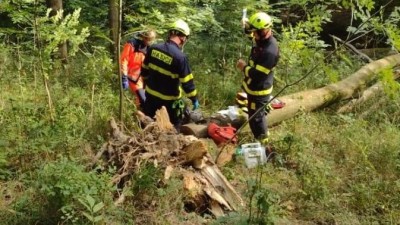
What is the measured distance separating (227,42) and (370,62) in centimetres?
313

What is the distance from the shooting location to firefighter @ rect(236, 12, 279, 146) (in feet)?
21.3

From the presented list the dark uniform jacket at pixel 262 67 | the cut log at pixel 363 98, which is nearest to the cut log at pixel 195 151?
the dark uniform jacket at pixel 262 67

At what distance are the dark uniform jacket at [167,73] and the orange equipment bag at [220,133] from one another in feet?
→ 2.15

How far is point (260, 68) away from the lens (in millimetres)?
6539

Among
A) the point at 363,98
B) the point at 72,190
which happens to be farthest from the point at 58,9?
the point at 363,98

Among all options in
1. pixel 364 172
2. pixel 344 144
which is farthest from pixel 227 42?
pixel 364 172

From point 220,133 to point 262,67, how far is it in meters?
1.11

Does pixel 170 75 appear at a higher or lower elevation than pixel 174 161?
higher

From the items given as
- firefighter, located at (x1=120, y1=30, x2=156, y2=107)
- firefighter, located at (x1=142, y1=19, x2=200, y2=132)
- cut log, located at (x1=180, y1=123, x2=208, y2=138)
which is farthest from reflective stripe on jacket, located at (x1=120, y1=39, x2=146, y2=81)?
cut log, located at (x1=180, y1=123, x2=208, y2=138)

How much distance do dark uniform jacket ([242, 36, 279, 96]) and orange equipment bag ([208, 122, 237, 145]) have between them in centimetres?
63

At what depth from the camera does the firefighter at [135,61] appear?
7.59 metres

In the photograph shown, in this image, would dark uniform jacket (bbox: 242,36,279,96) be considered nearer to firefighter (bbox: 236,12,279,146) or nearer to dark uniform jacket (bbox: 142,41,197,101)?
firefighter (bbox: 236,12,279,146)

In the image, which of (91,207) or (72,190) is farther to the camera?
(72,190)

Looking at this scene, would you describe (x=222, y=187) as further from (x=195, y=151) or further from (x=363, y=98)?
(x=363, y=98)
